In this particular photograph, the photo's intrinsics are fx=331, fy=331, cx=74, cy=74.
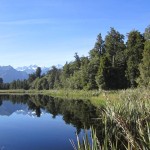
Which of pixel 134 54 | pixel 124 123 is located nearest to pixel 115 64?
pixel 134 54

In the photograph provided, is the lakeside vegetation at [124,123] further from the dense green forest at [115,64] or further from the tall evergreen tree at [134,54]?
the tall evergreen tree at [134,54]

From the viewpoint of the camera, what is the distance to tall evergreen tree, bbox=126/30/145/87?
6769 cm

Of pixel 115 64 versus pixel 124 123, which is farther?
pixel 115 64

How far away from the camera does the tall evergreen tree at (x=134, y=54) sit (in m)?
67.7

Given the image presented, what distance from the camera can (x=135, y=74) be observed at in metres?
68.1

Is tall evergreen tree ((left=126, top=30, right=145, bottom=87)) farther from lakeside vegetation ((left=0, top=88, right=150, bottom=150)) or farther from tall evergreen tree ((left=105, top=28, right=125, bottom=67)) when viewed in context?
lakeside vegetation ((left=0, top=88, right=150, bottom=150))

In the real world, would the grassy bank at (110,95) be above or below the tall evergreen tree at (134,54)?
below

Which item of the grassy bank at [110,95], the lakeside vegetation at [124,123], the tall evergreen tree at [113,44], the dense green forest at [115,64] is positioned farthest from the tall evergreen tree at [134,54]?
the lakeside vegetation at [124,123]

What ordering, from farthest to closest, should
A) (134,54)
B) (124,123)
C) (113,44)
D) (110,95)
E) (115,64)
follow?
1. (113,44)
2. (115,64)
3. (134,54)
4. (110,95)
5. (124,123)

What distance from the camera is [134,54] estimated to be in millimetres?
69312

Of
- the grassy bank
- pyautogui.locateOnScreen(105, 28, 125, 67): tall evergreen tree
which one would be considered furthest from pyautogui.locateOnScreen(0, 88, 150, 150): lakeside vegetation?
pyautogui.locateOnScreen(105, 28, 125, 67): tall evergreen tree

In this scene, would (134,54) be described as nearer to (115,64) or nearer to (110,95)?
(115,64)

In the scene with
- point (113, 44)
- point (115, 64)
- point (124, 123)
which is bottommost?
point (124, 123)

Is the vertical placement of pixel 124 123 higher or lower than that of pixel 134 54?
lower
